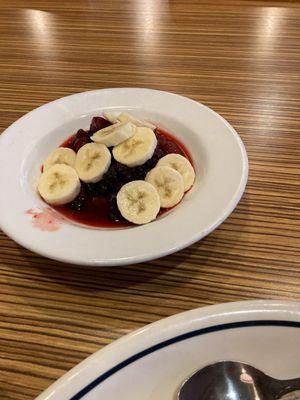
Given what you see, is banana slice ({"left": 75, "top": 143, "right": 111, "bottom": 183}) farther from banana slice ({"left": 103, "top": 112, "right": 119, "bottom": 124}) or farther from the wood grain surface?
the wood grain surface

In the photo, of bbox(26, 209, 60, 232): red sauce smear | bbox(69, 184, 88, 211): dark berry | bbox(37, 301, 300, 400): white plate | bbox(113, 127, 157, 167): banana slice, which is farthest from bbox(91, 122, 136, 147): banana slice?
bbox(37, 301, 300, 400): white plate

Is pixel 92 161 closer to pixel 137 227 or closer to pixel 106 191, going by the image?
pixel 106 191

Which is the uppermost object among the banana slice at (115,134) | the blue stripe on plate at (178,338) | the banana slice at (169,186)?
the banana slice at (115,134)

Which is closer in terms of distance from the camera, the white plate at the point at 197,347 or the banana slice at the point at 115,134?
the white plate at the point at 197,347

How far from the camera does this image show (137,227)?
79 cm

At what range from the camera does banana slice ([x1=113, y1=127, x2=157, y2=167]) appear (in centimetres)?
94

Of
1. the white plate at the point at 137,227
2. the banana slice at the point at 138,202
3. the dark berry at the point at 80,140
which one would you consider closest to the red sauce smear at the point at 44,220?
the white plate at the point at 137,227

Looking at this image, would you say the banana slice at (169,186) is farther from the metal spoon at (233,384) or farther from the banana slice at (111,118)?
the metal spoon at (233,384)

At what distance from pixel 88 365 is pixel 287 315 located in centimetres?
26

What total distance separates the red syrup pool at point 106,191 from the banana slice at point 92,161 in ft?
0.05

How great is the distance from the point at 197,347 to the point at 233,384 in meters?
0.07

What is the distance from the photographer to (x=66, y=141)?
108cm

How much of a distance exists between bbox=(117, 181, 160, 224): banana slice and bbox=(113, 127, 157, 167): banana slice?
66 millimetres

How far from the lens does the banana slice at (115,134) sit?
3.14 ft
